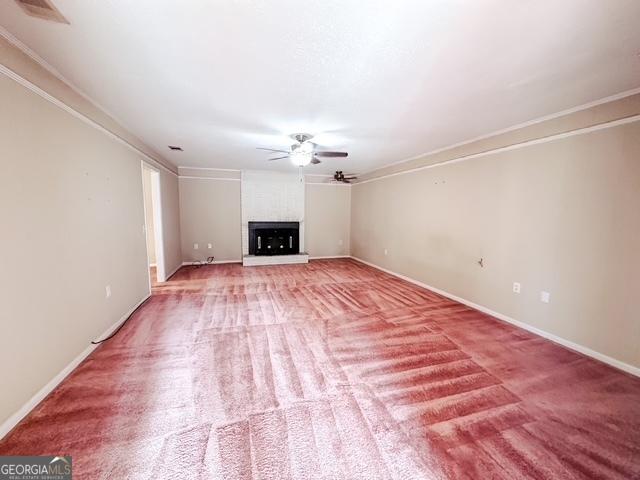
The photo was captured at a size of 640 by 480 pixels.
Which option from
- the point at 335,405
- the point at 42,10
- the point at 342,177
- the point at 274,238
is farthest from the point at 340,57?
the point at 274,238

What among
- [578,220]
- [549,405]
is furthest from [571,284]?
[549,405]

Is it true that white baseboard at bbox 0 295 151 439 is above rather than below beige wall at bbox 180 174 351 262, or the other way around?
below

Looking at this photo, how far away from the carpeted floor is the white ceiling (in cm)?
243

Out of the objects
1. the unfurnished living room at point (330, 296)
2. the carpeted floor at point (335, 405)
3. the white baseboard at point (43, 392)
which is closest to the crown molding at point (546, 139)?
the unfurnished living room at point (330, 296)

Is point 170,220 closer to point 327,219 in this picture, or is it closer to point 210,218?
point 210,218

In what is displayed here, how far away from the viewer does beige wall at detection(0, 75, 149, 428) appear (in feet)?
5.05

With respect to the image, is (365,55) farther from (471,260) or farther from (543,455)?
(471,260)

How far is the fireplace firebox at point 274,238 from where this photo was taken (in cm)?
661

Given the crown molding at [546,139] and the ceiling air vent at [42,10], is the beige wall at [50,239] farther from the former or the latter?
the crown molding at [546,139]

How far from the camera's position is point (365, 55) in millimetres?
1681

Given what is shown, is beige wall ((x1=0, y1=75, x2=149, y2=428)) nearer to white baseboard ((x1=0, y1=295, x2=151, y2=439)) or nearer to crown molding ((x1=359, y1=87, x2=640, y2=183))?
white baseboard ((x1=0, y1=295, x2=151, y2=439))

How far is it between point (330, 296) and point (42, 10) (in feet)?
12.7

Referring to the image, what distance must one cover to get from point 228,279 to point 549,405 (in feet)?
15.8

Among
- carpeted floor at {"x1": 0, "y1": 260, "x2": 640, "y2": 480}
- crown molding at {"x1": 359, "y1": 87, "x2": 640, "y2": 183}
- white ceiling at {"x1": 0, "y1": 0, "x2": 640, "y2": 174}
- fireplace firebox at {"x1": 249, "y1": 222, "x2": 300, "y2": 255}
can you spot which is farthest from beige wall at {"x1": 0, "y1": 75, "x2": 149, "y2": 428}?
crown molding at {"x1": 359, "y1": 87, "x2": 640, "y2": 183}
